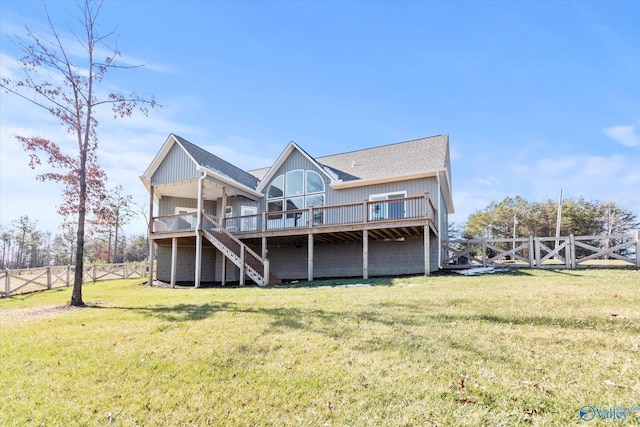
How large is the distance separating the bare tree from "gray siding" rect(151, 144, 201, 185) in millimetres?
4462

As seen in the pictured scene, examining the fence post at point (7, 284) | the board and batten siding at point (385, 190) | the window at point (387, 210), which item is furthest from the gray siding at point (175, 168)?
the window at point (387, 210)

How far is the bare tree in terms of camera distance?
388 inches

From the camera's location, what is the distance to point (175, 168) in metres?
15.5

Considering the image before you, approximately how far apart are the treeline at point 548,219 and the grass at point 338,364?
32959 millimetres

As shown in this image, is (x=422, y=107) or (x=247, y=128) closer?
(x=247, y=128)

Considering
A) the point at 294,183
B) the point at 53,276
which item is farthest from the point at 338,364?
the point at 53,276

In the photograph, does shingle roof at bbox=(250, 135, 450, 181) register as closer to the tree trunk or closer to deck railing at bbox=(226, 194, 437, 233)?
deck railing at bbox=(226, 194, 437, 233)

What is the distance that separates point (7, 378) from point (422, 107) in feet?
62.7

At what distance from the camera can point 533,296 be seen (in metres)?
7.09

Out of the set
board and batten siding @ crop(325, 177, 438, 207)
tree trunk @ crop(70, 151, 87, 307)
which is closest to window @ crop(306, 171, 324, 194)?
board and batten siding @ crop(325, 177, 438, 207)

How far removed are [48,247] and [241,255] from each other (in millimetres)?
58622

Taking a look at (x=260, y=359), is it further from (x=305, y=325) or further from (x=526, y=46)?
(x=526, y=46)

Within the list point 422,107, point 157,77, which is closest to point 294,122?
point 422,107

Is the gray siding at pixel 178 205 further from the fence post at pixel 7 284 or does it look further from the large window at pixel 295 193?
the fence post at pixel 7 284
